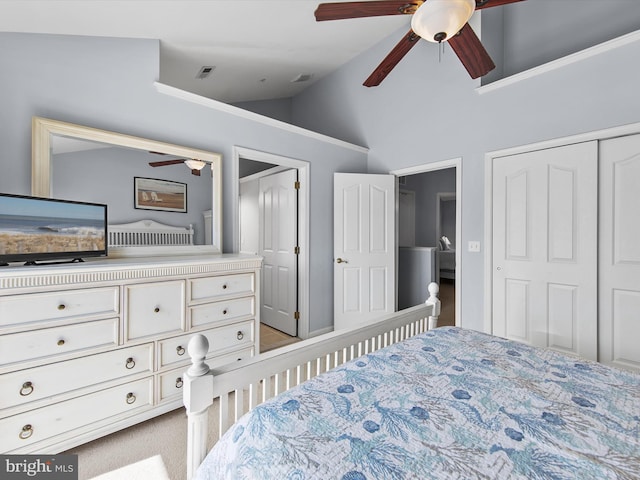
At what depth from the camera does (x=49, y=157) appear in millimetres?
1858

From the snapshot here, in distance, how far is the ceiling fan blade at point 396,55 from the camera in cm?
170

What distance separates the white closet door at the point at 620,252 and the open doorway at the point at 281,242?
2.55 metres

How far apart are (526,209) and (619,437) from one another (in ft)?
7.29

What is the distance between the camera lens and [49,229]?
5.49 feet

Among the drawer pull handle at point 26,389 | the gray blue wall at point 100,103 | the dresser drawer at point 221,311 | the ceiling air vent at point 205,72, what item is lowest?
the drawer pull handle at point 26,389

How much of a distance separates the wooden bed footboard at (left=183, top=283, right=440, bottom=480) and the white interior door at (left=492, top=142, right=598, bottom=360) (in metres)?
1.49

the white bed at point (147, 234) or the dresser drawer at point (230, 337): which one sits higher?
the white bed at point (147, 234)

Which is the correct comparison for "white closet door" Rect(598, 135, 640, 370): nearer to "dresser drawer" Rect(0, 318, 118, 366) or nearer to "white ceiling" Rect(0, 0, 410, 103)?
"white ceiling" Rect(0, 0, 410, 103)

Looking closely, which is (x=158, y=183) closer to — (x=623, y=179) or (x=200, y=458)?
(x=200, y=458)

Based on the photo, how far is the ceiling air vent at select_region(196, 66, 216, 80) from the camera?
3.03 meters

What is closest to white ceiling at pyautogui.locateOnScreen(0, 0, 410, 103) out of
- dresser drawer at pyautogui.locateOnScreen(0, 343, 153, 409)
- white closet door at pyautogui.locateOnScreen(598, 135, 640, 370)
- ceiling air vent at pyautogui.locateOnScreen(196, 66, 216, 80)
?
ceiling air vent at pyautogui.locateOnScreen(196, 66, 216, 80)

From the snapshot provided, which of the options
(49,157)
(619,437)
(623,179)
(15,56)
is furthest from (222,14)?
(623,179)

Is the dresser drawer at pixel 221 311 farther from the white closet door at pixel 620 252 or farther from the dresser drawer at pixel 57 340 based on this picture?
the white closet door at pixel 620 252

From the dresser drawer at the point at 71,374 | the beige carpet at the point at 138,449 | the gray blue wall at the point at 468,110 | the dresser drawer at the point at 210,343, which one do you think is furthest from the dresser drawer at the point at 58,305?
the gray blue wall at the point at 468,110
